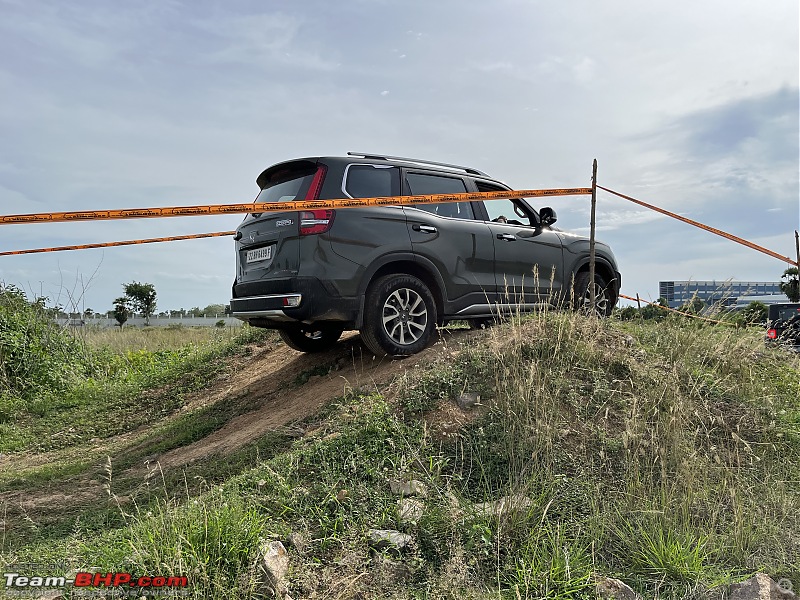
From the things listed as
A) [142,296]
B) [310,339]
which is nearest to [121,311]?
[142,296]

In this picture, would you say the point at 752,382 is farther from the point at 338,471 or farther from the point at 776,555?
the point at 338,471

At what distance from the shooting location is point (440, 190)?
714 cm

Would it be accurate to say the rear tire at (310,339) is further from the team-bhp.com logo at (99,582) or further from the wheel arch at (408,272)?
the team-bhp.com logo at (99,582)

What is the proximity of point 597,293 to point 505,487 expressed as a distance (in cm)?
472

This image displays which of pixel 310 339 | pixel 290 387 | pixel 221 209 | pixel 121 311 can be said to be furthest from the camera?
pixel 121 311

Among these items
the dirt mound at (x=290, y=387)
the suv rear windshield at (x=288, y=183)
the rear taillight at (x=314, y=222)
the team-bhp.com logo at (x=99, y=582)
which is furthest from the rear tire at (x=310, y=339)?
the team-bhp.com logo at (x=99, y=582)

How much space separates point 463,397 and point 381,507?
1.51 meters

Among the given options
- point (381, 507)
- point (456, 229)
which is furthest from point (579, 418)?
point (456, 229)

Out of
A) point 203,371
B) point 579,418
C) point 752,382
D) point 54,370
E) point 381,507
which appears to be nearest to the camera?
point 381,507

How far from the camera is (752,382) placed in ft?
22.3

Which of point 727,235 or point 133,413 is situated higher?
point 727,235

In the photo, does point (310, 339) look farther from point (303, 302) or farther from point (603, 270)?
point (603, 270)

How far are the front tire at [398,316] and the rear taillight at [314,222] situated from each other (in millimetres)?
814

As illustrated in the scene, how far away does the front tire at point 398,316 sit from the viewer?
6.22 metres
